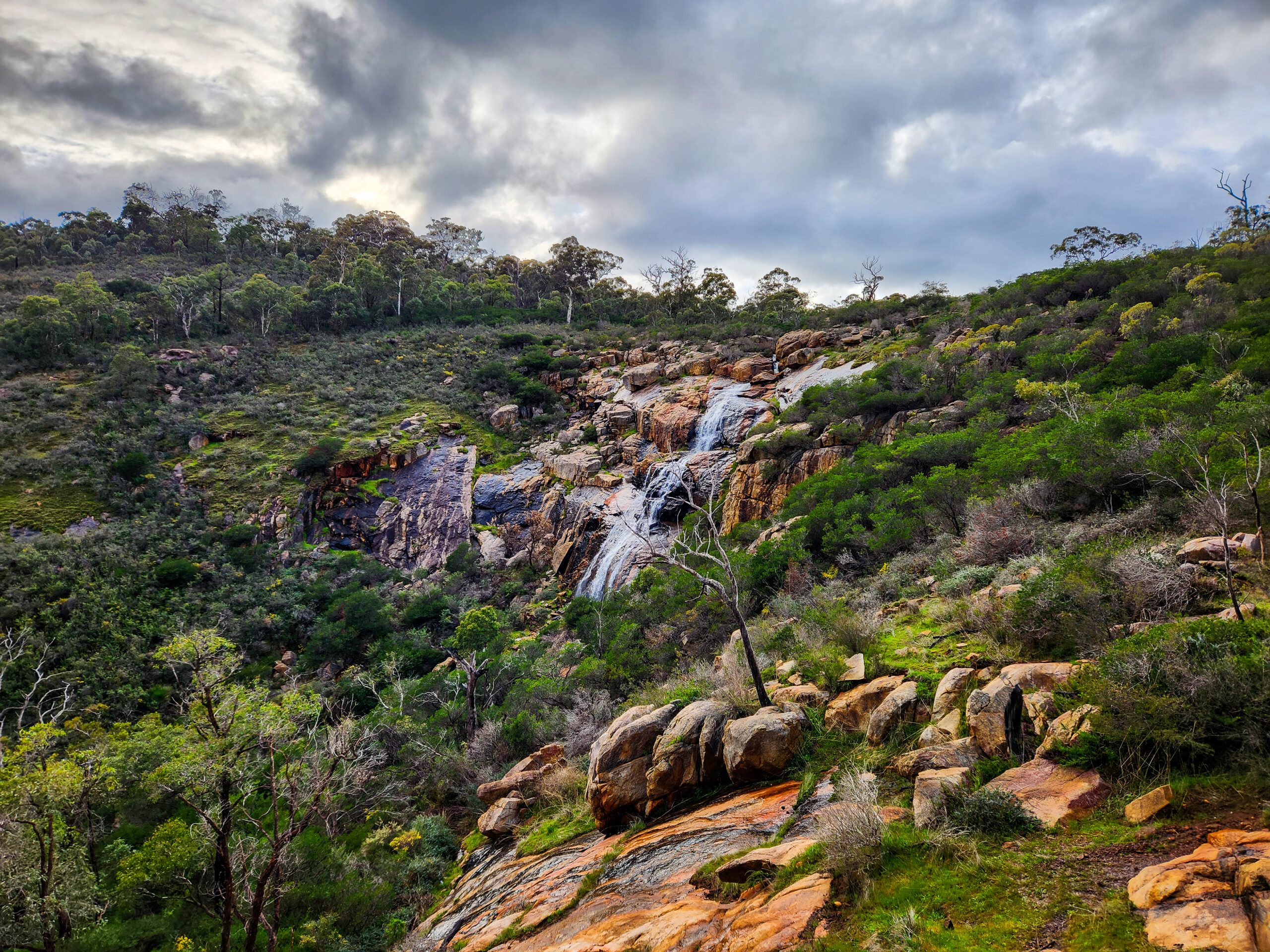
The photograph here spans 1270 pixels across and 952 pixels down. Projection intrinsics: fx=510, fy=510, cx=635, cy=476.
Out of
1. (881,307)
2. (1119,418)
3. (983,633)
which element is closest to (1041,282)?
(881,307)

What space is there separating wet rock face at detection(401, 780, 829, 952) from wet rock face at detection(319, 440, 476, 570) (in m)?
26.9

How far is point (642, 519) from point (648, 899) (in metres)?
22.5

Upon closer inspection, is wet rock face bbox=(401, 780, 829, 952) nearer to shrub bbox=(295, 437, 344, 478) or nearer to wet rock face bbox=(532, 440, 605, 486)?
wet rock face bbox=(532, 440, 605, 486)

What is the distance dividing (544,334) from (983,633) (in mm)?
51937

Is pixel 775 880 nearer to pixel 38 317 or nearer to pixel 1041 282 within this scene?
pixel 1041 282

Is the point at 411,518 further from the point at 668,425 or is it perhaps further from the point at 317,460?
the point at 668,425

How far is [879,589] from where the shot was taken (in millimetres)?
11477

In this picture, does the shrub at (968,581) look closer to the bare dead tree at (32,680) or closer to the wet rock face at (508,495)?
the wet rock face at (508,495)

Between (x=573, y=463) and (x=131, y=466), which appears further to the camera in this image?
(x=573, y=463)

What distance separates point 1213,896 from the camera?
109 inches

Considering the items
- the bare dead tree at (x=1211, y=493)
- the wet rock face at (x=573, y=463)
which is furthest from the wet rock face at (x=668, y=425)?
the bare dead tree at (x=1211, y=493)

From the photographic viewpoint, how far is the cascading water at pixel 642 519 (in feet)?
85.6

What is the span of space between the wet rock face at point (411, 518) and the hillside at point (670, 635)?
0.27 m

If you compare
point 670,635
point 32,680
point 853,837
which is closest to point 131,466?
point 32,680
